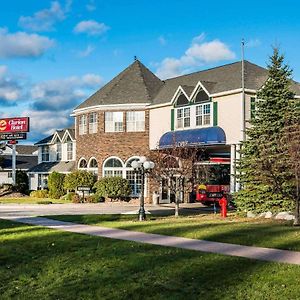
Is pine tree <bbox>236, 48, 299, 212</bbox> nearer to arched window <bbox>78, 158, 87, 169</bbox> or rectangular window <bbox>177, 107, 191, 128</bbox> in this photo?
rectangular window <bbox>177, 107, 191, 128</bbox>

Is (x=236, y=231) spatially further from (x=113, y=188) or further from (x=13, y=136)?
Answer: (x=13, y=136)

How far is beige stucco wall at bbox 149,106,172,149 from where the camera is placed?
37.6 meters

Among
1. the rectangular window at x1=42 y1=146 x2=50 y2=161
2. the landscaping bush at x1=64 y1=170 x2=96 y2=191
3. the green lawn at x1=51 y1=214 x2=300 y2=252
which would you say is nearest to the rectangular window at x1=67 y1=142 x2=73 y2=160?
the rectangular window at x1=42 y1=146 x2=50 y2=161

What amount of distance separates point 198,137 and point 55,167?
1996 centimetres

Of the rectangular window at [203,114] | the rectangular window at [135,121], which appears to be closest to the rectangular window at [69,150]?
the rectangular window at [135,121]

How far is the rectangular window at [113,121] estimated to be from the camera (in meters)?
40.2

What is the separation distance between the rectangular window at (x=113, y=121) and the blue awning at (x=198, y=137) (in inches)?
216

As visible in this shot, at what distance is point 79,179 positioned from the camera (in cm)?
4034

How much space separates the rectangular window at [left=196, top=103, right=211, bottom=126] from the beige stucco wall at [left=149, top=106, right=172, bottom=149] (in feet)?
9.91

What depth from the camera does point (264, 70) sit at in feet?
114

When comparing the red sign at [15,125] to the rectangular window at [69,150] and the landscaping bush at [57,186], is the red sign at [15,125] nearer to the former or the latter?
the rectangular window at [69,150]

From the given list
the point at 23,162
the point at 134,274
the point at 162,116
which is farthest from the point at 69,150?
the point at 134,274

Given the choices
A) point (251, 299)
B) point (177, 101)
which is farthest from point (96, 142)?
point (251, 299)

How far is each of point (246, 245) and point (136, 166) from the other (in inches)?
382
